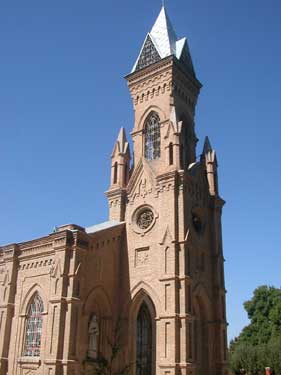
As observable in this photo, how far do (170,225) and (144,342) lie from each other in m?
7.41

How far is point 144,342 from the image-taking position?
84.7ft

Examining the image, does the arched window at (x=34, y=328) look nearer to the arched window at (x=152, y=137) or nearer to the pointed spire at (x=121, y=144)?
the pointed spire at (x=121, y=144)

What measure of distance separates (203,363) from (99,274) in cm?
861

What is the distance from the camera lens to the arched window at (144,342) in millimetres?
25203

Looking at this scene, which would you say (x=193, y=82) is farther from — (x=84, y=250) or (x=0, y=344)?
(x=0, y=344)

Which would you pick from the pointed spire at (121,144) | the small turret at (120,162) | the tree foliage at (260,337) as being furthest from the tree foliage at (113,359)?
the tree foliage at (260,337)

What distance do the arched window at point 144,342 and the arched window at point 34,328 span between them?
601 cm

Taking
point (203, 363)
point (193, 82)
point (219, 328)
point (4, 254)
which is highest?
point (193, 82)

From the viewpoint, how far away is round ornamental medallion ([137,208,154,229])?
2732cm

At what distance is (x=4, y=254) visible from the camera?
2864 cm

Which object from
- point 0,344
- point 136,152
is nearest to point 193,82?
point 136,152

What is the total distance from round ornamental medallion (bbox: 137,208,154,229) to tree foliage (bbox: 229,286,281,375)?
70.7ft

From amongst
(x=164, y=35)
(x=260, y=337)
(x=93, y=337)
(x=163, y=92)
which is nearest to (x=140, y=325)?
(x=93, y=337)

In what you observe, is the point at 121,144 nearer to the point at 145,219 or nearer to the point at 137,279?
the point at 145,219
